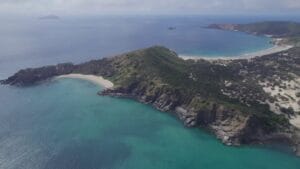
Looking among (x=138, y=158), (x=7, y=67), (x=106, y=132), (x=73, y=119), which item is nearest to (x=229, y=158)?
(x=138, y=158)

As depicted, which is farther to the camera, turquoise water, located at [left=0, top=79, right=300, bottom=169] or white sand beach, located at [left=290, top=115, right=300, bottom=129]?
white sand beach, located at [left=290, top=115, right=300, bottom=129]

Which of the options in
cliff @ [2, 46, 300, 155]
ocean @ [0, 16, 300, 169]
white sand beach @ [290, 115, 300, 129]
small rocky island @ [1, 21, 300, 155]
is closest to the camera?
ocean @ [0, 16, 300, 169]

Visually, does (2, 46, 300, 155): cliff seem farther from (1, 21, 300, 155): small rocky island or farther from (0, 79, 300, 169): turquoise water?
(0, 79, 300, 169): turquoise water

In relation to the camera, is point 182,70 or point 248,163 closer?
point 248,163

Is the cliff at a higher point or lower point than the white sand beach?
higher

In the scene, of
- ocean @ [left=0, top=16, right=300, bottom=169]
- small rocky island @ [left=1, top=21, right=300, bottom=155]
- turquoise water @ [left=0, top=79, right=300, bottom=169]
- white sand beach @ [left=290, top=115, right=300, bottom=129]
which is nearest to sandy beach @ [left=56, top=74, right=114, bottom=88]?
small rocky island @ [left=1, top=21, right=300, bottom=155]

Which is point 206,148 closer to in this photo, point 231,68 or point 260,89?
point 260,89

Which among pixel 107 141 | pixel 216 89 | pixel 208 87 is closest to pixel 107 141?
pixel 107 141

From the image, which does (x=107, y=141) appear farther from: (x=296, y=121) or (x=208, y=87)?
(x=296, y=121)
